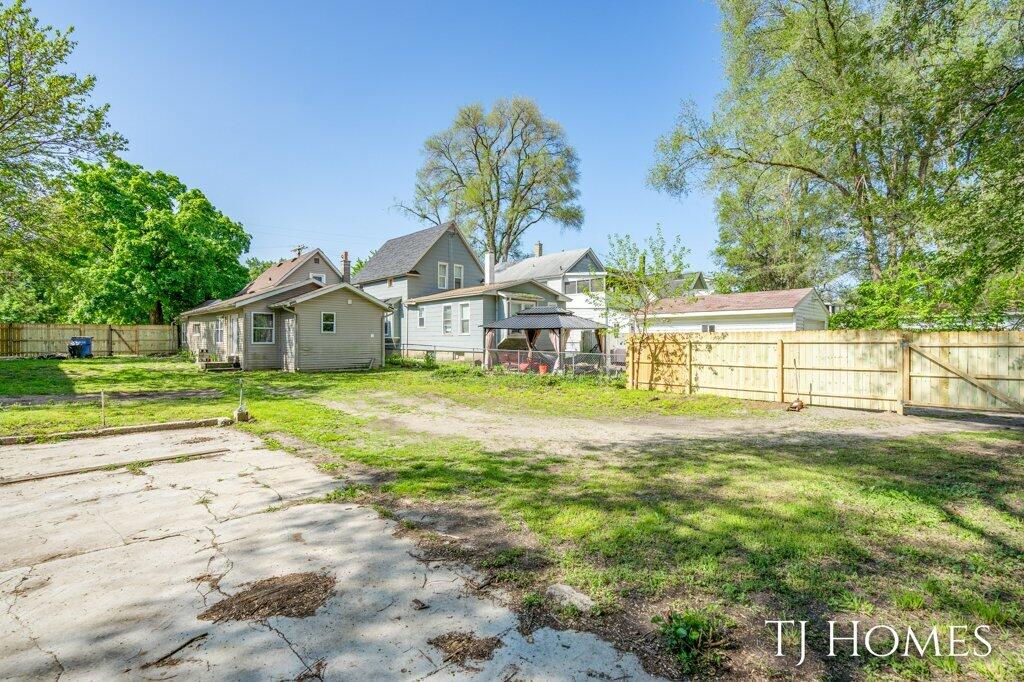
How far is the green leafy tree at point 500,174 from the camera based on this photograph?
113 ft

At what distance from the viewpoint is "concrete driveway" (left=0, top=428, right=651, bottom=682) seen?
214 centimetres

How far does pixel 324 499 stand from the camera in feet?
14.4

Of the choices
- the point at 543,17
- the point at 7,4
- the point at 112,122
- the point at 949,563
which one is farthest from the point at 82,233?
the point at 949,563

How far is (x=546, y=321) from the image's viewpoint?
17.1 meters

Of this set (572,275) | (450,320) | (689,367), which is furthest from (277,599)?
(572,275)

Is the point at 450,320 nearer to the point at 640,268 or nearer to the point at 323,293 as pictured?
the point at 323,293

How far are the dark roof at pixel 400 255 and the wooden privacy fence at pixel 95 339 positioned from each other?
1262 centimetres

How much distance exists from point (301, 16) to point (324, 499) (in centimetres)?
1234

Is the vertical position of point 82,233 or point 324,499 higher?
point 82,233

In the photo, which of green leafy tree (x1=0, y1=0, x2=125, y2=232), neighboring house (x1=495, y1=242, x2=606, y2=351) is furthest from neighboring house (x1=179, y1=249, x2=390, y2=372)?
neighboring house (x1=495, y1=242, x2=606, y2=351)

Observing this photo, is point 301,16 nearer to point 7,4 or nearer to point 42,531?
point 7,4

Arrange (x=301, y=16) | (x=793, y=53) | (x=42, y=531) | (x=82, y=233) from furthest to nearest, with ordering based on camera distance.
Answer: (x=82, y=233)
(x=793, y=53)
(x=301, y=16)
(x=42, y=531)

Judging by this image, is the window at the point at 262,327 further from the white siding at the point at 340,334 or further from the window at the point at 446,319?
the window at the point at 446,319

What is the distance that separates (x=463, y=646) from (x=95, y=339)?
34.3 meters
